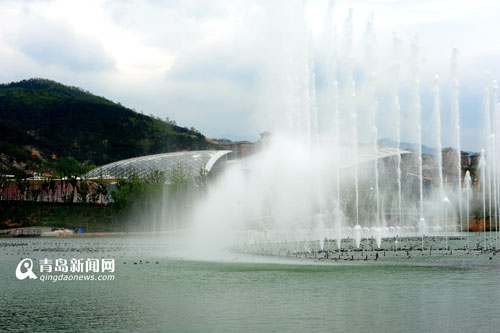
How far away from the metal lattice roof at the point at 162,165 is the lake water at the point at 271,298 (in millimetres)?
82259

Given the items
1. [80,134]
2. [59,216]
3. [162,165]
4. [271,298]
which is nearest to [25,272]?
[271,298]

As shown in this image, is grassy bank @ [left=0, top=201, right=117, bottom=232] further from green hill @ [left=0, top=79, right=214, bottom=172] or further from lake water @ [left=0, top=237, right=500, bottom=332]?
green hill @ [left=0, top=79, right=214, bottom=172]

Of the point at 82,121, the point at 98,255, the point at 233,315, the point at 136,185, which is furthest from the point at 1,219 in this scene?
the point at 82,121

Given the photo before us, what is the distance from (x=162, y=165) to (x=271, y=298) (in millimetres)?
98179

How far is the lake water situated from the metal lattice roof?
270 feet

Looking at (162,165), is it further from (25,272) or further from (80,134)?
(25,272)

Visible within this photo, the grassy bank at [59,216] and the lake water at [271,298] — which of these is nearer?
the lake water at [271,298]

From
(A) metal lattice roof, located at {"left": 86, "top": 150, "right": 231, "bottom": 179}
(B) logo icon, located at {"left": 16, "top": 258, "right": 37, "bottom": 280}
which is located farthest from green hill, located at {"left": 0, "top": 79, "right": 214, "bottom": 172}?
(B) logo icon, located at {"left": 16, "top": 258, "right": 37, "bottom": 280}

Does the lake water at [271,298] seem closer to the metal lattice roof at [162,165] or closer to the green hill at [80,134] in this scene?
the metal lattice roof at [162,165]

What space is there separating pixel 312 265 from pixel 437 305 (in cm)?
1160

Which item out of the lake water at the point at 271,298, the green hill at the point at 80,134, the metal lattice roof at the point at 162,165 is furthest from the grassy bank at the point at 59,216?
the green hill at the point at 80,134

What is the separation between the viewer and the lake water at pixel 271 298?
19.1m

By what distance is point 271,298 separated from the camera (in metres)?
23.1

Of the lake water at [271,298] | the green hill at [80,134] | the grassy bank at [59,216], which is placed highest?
the green hill at [80,134]
